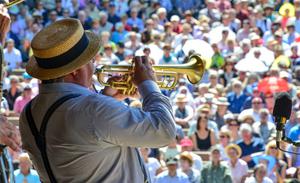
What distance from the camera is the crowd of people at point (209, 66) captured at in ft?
39.3

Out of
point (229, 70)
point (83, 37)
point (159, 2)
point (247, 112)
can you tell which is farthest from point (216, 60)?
point (83, 37)

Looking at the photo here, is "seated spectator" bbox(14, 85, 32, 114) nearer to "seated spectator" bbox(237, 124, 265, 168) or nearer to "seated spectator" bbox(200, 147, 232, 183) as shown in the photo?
"seated spectator" bbox(237, 124, 265, 168)

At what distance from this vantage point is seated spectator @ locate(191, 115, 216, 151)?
44.0ft

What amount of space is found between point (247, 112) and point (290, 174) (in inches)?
92.6

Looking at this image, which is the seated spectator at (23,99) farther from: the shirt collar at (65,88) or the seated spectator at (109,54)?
the shirt collar at (65,88)

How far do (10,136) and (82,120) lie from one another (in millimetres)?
377

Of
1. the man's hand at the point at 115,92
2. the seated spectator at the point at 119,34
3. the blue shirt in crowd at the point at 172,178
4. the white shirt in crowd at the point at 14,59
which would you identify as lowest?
the white shirt in crowd at the point at 14,59

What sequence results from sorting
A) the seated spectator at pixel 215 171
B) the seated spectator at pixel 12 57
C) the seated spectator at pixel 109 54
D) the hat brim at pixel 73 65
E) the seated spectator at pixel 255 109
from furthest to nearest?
the seated spectator at pixel 12 57 → the seated spectator at pixel 109 54 → the seated spectator at pixel 255 109 → the seated spectator at pixel 215 171 → the hat brim at pixel 73 65

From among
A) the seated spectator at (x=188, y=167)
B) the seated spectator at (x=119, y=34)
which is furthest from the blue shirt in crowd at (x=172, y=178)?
the seated spectator at (x=119, y=34)

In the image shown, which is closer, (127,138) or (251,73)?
(127,138)

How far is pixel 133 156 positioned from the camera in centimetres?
415

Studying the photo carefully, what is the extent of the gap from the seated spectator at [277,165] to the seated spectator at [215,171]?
0.66 metres

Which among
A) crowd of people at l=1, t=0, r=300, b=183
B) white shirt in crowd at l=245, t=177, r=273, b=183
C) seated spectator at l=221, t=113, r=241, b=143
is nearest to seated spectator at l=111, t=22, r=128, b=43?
crowd of people at l=1, t=0, r=300, b=183

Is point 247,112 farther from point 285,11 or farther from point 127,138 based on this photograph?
point 127,138
